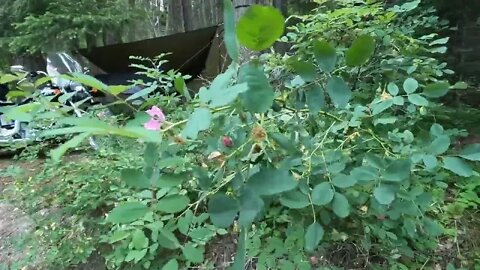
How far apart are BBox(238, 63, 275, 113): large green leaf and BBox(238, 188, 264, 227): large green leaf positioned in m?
0.13

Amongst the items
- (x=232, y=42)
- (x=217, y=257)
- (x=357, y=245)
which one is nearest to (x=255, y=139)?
(x=232, y=42)

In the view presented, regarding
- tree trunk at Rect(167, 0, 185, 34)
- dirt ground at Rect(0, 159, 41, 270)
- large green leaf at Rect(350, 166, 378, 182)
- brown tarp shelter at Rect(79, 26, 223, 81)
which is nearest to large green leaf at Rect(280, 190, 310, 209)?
large green leaf at Rect(350, 166, 378, 182)

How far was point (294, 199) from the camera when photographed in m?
0.85

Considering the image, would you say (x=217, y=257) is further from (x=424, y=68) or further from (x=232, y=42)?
(x=232, y=42)

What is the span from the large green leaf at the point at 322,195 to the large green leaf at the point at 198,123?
31cm

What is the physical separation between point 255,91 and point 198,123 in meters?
0.10

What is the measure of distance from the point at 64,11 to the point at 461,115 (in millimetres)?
4648

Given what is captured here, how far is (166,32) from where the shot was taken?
19.0 ft

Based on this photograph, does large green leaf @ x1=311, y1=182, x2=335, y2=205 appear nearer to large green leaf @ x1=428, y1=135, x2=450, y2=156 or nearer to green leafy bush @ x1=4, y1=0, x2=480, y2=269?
green leafy bush @ x1=4, y1=0, x2=480, y2=269

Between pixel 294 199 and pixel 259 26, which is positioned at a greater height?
pixel 259 26

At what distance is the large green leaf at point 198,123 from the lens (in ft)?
2.07

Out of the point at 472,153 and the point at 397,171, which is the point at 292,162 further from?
the point at 472,153

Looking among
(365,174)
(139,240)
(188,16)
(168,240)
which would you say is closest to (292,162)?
(365,174)

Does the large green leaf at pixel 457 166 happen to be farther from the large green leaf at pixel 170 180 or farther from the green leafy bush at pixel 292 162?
the large green leaf at pixel 170 180
